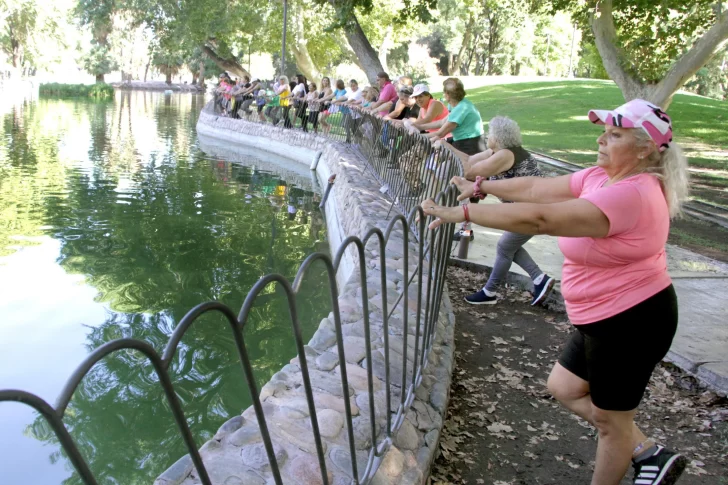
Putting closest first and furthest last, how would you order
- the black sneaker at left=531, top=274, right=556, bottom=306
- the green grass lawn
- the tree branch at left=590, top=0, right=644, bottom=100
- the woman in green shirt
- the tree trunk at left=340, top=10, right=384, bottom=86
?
the black sneaker at left=531, top=274, right=556, bottom=306 < the woman in green shirt < the tree branch at left=590, top=0, right=644, bottom=100 < the tree trunk at left=340, top=10, right=384, bottom=86 < the green grass lawn

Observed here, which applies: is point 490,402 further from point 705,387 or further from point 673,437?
point 705,387

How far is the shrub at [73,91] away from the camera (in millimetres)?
48688

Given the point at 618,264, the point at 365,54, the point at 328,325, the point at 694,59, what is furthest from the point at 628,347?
the point at 365,54

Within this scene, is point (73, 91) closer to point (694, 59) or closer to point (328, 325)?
point (694, 59)

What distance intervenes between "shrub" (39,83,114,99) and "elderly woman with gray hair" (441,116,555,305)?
4987cm

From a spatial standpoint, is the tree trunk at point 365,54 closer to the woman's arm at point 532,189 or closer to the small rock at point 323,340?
the small rock at point 323,340

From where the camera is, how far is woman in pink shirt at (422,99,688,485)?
93.0 inches

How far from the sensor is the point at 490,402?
4.24m

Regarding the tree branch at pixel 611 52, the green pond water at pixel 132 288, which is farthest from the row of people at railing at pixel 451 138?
the tree branch at pixel 611 52

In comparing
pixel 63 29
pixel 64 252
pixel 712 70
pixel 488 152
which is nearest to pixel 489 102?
pixel 712 70

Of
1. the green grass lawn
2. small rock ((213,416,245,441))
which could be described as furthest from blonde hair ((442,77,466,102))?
the green grass lawn

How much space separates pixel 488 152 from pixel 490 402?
212 centimetres

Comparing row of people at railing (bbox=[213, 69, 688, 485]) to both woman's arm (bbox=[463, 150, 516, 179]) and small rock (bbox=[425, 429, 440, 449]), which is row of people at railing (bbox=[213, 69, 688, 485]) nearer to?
small rock (bbox=[425, 429, 440, 449])

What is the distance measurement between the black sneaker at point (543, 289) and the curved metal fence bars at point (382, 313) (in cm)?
106
